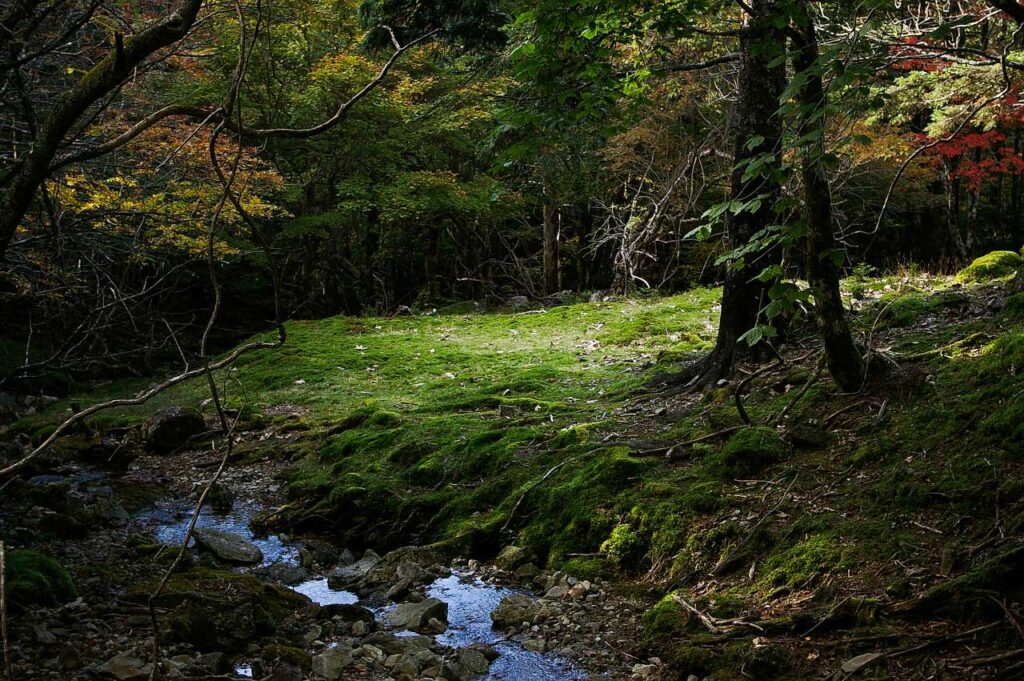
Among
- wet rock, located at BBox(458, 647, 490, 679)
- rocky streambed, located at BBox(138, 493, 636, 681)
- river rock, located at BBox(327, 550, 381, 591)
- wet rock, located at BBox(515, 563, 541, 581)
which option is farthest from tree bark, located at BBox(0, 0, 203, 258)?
wet rock, located at BBox(515, 563, 541, 581)

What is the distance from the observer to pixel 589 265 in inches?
912

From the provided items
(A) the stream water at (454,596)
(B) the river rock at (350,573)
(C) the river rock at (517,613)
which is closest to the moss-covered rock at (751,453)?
(C) the river rock at (517,613)

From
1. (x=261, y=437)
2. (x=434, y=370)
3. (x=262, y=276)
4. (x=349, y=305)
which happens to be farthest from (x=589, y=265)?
(x=261, y=437)

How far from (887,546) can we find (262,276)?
66.1ft

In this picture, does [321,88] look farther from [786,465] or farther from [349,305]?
[786,465]

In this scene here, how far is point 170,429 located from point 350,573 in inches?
217

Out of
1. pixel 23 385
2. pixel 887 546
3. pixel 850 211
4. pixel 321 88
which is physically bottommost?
pixel 23 385

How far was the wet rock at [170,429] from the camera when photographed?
10.2m

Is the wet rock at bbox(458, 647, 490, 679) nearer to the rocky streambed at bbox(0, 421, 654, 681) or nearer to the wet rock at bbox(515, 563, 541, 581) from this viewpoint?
the rocky streambed at bbox(0, 421, 654, 681)

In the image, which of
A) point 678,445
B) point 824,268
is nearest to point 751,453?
point 678,445

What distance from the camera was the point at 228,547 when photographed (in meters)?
6.36

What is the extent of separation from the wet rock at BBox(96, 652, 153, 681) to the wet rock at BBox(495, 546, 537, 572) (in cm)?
271

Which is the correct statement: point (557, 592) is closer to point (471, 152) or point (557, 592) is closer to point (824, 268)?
point (824, 268)

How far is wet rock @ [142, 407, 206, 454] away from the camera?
1020 centimetres
